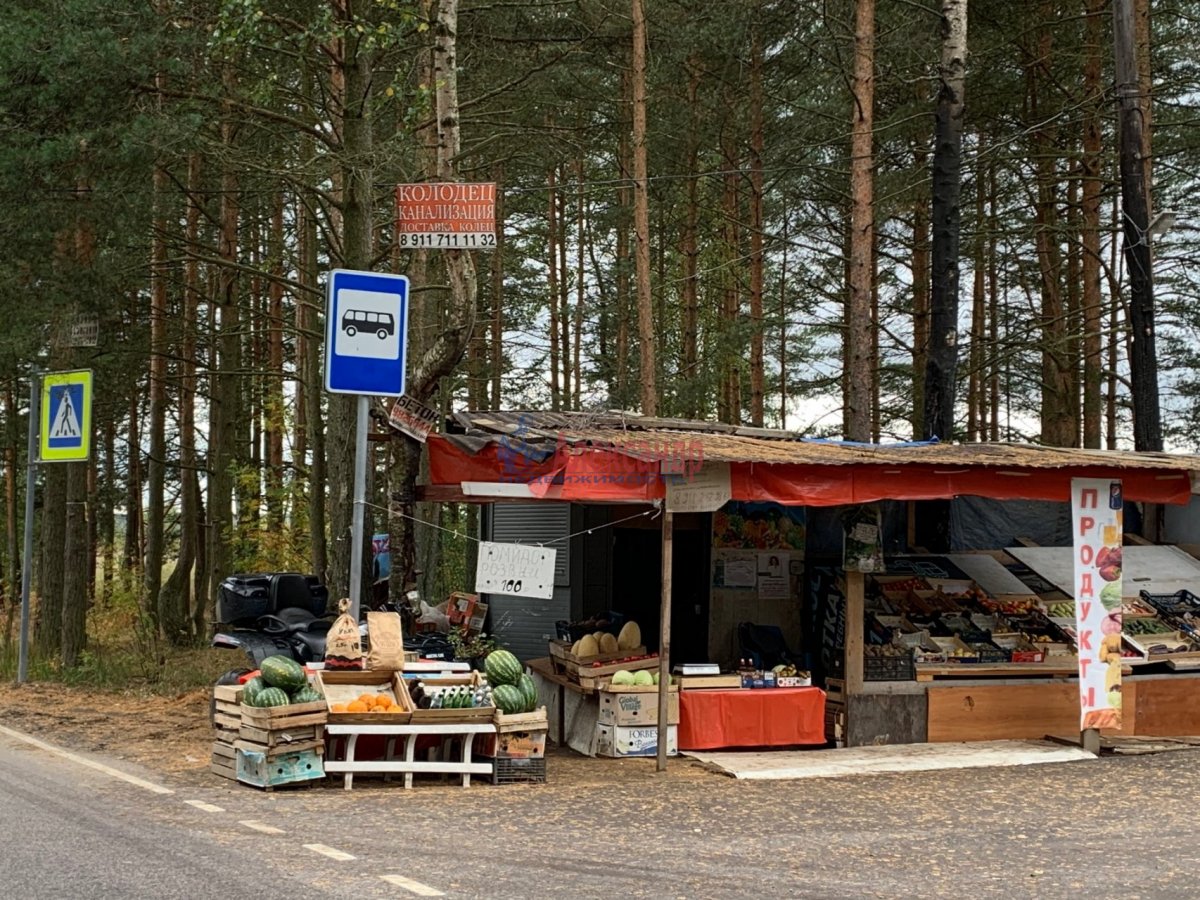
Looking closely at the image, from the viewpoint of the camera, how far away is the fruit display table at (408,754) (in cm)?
946

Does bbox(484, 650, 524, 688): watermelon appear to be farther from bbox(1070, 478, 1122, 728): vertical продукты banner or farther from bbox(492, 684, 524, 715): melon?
bbox(1070, 478, 1122, 728): vertical продукты banner

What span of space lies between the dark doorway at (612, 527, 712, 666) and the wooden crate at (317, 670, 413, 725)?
162 inches

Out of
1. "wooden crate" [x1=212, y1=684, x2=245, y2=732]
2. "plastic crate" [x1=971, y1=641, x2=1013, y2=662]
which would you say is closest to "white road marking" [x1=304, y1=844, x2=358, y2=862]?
"wooden crate" [x1=212, y1=684, x2=245, y2=732]

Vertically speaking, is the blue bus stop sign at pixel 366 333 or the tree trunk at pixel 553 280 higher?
the tree trunk at pixel 553 280

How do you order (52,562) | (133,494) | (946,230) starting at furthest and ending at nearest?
(133,494)
(52,562)
(946,230)

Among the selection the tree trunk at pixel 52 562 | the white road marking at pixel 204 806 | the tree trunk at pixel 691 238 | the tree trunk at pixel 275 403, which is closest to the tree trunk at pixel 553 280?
the tree trunk at pixel 691 238

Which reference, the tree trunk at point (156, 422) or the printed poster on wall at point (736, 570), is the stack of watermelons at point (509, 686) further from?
the tree trunk at point (156, 422)

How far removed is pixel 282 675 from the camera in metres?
9.27

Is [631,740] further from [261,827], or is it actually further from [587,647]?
[261,827]

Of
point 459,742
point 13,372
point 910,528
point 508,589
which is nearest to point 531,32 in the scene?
point 910,528

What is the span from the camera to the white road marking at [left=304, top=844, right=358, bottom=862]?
7.18m

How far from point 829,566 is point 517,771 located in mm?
4553

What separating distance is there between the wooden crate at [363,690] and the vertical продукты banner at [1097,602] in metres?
5.91

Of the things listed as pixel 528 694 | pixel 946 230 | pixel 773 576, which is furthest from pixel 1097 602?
pixel 946 230
